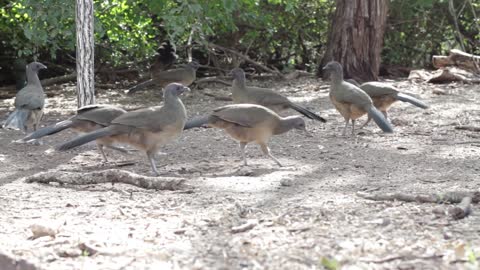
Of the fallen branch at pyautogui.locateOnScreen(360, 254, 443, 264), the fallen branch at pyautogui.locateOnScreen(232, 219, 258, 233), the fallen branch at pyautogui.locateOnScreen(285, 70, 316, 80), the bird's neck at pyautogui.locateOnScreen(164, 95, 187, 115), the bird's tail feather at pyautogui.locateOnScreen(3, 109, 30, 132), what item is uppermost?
the bird's neck at pyautogui.locateOnScreen(164, 95, 187, 115)

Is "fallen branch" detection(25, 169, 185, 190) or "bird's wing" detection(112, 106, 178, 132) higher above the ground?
"bird's wing" detection(112, 106, 178, 132)

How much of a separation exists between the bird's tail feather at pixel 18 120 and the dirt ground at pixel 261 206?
27cm

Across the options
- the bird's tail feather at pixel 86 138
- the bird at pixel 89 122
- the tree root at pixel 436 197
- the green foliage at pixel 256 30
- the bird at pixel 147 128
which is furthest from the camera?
the green foliage at pixel 256 30

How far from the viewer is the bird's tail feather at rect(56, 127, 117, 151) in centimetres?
668

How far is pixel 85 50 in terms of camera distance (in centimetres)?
848

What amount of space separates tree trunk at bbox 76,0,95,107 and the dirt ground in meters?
0.70

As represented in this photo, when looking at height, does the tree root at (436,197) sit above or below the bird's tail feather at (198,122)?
below

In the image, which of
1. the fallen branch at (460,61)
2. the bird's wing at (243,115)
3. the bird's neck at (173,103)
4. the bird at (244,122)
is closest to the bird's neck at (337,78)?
the bird at (244,122)

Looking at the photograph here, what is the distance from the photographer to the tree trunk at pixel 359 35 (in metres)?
13.1

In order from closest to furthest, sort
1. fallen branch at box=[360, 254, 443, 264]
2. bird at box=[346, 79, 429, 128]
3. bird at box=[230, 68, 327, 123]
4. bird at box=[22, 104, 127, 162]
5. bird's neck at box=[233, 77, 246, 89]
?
1. fallen branch at box=[360, 254, 443, 264]
2. bird at box=[22, 104, 127, 162]
3. bird at box=[230, 68, 327, 123]
4. bird at box=[346, 79, 429, 128]
5. bird's neck at box=[233, 77, 246, 89]

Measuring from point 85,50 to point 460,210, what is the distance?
510 centimetres

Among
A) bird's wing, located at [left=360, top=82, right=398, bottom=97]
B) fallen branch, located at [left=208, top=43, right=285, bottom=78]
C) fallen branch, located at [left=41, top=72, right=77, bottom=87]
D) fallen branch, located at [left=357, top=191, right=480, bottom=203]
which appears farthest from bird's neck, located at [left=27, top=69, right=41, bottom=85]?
fallen branch, located at [left=357, top=191, right=480, bottom=203]

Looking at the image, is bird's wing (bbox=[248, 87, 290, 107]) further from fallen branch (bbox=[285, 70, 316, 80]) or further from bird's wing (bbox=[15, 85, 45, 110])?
fallen branch (bbox=[285, 70, 316, 80])

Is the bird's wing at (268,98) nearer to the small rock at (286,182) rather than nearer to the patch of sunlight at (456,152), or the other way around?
the patch of sunlight at (456,152)
